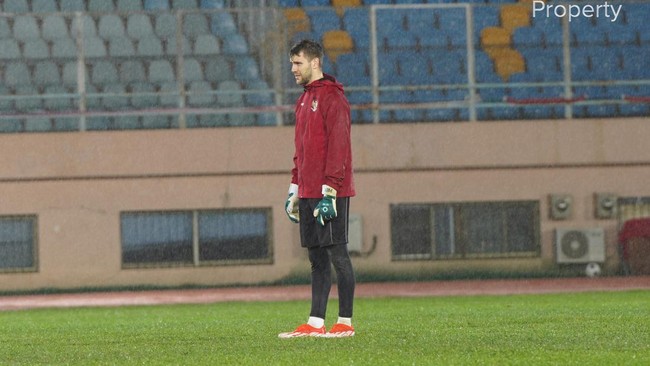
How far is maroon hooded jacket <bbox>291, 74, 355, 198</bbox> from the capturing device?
29.1 ft

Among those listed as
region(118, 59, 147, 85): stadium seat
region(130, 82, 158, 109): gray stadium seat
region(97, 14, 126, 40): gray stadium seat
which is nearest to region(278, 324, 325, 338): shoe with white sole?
region(130, 82, 158, 109): gray stadium seat

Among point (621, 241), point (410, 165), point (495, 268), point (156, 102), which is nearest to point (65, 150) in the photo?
point (156, 102)

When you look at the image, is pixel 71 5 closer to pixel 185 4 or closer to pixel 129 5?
pixel 129 5

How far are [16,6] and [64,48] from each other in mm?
1577

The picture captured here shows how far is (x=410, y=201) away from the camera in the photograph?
2062cm

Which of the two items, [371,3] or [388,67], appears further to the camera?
[371,3]

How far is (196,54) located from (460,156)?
4.18 m

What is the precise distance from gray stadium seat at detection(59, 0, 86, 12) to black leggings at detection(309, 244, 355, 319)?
1400 centimetres

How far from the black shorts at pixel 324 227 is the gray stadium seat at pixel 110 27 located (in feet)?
42.5

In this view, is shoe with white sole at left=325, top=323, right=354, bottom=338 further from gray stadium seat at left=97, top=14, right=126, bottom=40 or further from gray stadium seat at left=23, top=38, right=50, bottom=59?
gray stadium seat at left=23, top=38, right=50, bottom=59

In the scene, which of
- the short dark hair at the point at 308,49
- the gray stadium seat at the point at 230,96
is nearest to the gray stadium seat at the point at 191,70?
the gray stadium seat at the point at 230,96

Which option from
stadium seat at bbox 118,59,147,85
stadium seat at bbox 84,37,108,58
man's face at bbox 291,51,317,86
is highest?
stadium seat at bbox 84,37,108,58

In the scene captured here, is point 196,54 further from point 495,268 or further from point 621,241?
point 621,241

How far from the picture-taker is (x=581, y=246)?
2061cm
